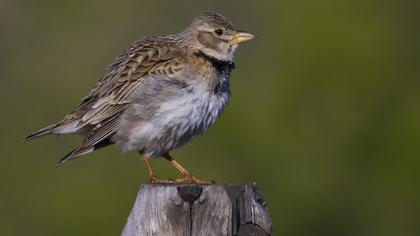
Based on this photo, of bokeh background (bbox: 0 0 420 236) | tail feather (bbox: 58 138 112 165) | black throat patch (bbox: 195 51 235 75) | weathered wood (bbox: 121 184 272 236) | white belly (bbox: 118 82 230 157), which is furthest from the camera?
bokeh background (bbox: 0 0 420 236)

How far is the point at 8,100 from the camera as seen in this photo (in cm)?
2253

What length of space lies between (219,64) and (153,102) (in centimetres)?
77

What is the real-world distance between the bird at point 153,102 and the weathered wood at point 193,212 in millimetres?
2292

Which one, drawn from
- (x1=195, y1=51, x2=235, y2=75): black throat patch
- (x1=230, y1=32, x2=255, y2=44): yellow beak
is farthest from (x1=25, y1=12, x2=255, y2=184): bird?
(x1=230, y1=32, x2=255, y2=44): yellow beak

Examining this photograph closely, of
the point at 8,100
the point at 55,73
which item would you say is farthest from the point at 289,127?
the point at 55,73

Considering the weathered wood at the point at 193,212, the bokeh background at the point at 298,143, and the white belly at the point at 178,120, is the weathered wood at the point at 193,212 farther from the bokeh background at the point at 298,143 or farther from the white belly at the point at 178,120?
A: the bokeh background at the point at 298,143

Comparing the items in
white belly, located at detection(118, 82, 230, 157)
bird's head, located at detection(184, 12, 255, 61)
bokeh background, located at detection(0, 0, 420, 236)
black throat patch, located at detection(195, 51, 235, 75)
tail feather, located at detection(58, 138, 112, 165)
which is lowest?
bokeh background, located at detection(0, 0, 420, 236)

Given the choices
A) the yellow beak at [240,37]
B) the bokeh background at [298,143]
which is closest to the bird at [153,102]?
the yellow beak at [240,37]

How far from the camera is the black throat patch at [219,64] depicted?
37.3ft

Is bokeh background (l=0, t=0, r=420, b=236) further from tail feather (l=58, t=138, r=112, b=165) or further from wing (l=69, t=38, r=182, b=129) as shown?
tail feather (l=58, t=138, r=112, b=165)

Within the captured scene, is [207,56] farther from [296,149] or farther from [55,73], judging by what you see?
[55,73]

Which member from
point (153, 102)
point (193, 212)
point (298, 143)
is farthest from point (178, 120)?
point (298, 143)

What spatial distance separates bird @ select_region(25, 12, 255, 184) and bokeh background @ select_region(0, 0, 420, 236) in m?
5.58

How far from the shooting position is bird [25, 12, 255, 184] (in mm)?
10977
